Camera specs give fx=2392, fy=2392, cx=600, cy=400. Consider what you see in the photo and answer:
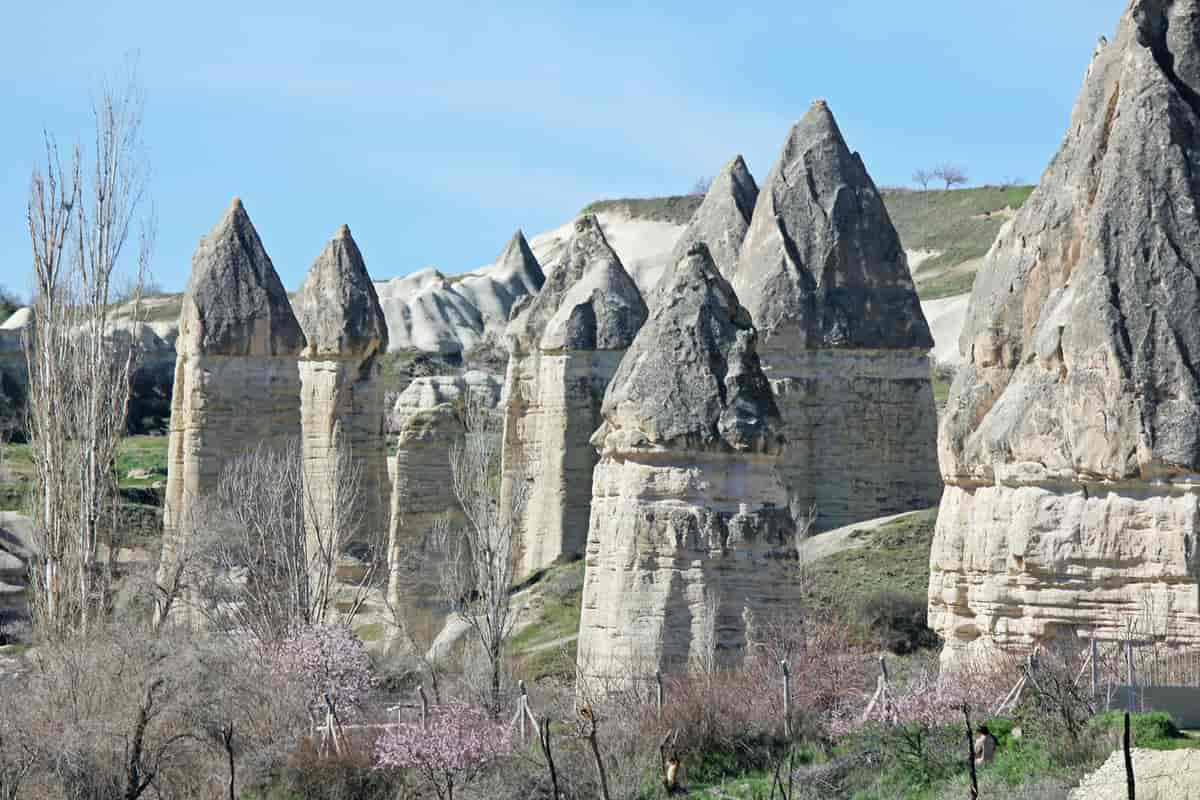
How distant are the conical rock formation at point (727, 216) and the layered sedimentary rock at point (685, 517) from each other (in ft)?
37.8

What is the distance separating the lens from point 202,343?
99.0 ft

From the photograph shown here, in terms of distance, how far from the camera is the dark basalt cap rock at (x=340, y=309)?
1229 inches

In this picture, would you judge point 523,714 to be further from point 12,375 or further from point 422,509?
point 12,375

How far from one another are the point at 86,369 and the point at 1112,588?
12.7 m

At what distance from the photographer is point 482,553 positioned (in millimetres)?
23141

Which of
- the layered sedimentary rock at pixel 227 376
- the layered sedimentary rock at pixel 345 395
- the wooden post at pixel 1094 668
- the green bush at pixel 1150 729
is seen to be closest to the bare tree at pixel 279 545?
the layered sedimentary rock at pixel 345 395

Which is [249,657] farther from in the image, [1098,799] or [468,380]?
[468,380]

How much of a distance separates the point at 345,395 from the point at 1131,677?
17.2 metres

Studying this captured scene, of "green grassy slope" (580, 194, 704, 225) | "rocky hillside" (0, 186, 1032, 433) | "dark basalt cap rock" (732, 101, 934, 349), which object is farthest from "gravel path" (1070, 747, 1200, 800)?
"green grassy slope" (580, 194, 704, 225)

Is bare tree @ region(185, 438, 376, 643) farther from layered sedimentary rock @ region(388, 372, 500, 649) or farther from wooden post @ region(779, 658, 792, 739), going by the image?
wooden post @ region(779, 658, 792, 739)

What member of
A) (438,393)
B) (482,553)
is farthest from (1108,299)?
(438,393)

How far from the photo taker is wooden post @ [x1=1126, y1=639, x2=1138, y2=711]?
15.3 metres

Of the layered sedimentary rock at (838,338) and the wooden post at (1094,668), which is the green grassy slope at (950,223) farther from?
the wooden post at (1094,668)

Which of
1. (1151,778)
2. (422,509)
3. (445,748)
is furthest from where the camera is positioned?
(422,509)
